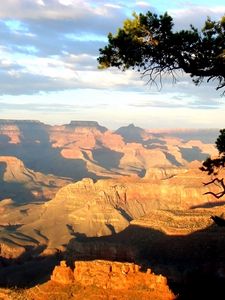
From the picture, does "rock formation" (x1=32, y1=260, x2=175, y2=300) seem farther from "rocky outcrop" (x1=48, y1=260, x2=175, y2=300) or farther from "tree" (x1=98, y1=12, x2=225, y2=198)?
"tree" (x1=98, y1=12, x2=225, y2=198)

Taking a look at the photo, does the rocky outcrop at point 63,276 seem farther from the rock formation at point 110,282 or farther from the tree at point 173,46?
the tree at point 173,46

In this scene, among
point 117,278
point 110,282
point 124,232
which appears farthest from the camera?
point 124,232

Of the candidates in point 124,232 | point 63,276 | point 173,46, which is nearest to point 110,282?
point 63,276

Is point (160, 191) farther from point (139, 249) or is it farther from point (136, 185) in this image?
point (139, 249)

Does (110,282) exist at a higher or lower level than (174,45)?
lower

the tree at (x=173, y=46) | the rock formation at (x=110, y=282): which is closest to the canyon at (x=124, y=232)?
the rock formation at (x=110, y=282)

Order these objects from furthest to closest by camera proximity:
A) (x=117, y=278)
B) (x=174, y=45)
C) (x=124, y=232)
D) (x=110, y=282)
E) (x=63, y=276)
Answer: (x=124, y=232)
(x=63, y=276)
(x=110, y=282)
(x=117, y=278)
(x=174, y=45)

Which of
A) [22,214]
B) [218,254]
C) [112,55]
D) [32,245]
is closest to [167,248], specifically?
[218,254]

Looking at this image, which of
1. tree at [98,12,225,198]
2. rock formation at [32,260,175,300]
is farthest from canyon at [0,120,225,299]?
tree at [98,12,225,198]

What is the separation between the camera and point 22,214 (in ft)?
A: 589

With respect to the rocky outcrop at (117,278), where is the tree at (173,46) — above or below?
above

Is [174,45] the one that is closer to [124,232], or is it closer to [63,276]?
[63,276]

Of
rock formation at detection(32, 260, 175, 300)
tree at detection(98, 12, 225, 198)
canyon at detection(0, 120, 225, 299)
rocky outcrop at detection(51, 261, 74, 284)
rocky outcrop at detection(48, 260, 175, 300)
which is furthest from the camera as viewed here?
canyon at detection(0, 120, 225, 299)

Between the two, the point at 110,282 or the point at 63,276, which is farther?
the point at 63,276
